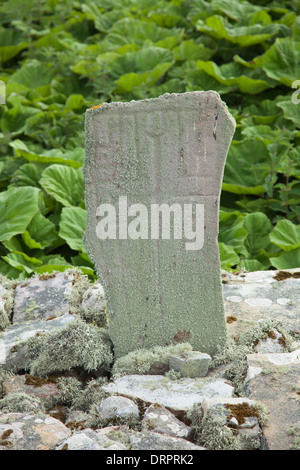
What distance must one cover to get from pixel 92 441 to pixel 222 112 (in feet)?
4.38

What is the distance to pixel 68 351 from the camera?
96.6 inches

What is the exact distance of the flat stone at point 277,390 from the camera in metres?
1.93

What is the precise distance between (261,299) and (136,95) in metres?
3.05

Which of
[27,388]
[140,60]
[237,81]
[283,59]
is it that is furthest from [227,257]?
[140,60]

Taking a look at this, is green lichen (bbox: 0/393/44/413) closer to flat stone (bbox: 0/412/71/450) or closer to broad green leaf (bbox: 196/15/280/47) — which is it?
flat stone (bbox: 0/412/71/450)

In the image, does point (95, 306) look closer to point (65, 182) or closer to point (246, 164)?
point (65, 182)

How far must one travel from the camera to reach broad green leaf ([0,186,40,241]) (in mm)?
3766

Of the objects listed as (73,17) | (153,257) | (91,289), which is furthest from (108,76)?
(153,257)

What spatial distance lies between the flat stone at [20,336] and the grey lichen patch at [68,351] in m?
0.05

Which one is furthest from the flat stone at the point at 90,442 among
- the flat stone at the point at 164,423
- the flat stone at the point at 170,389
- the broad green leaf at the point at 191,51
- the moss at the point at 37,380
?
the broad green leaf at the point at 191,51

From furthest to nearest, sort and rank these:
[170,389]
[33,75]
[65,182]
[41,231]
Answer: [33,75] < [65,182] < [41,231] < [170,389]

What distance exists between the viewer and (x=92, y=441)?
1.89 m

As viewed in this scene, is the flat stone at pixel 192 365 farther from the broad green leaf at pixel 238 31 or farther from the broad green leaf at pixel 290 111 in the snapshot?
the broad green leaf at pixel 238 31

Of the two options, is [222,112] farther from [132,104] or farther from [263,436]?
[263,436]
